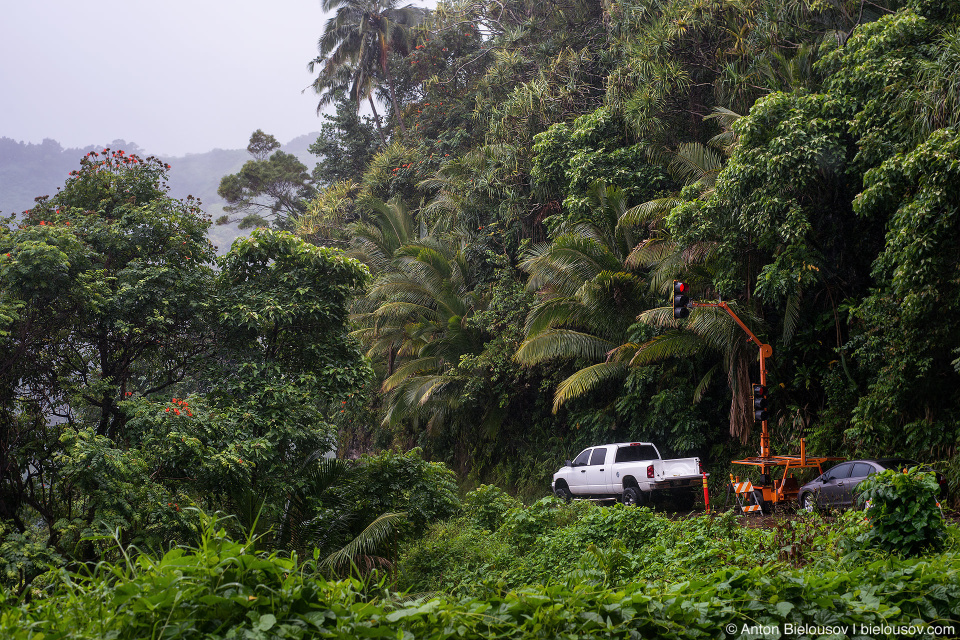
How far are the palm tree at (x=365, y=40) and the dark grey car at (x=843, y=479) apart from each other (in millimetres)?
25769

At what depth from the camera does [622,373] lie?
58.6 ft

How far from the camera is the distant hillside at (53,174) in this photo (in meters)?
122

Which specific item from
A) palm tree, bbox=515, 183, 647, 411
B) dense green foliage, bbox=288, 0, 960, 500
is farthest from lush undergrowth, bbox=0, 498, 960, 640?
palm tree, bbox=515, 183, 647, 411

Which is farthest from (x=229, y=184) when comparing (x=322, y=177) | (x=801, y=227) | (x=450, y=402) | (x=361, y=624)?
(x=361, y=624)

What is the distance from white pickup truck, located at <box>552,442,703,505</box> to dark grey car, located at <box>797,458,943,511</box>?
293 cm

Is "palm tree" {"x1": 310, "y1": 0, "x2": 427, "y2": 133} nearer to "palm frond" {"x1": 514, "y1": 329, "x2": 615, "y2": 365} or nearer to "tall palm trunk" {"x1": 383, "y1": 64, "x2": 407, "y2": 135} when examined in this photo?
"tall palm trunk" {"x1": 383, "y1": 64, "x2": 407, "y2": 135}

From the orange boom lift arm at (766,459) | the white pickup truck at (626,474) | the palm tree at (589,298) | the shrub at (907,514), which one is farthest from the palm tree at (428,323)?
the shrub at (907,514)

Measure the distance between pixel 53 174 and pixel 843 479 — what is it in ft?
530

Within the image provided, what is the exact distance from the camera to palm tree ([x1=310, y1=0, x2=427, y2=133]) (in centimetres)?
3381

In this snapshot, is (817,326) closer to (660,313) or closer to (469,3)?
(660,313)

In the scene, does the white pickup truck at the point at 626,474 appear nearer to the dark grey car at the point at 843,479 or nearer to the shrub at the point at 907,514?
the dark grey car at the point at 843,479

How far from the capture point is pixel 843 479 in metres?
11.6

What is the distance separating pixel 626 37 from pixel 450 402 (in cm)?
1210

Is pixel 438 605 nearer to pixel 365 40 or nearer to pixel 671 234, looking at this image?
pixel 671 234
